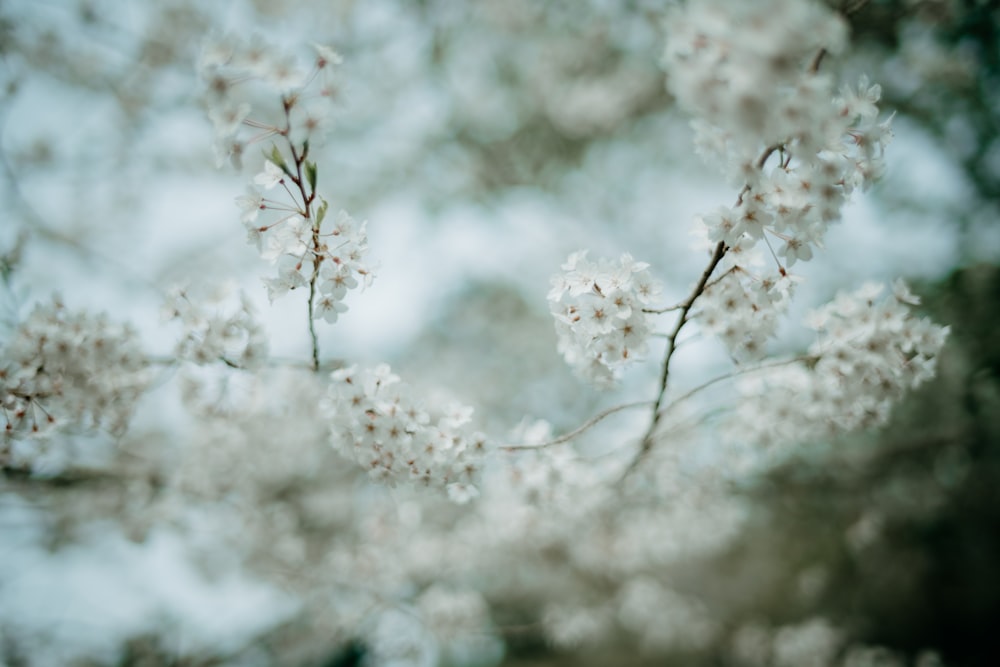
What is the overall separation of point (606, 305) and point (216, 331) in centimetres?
127

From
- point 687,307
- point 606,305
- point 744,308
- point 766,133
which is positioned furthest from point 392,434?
point 766,133

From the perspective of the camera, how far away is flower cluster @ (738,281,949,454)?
1.69 metres

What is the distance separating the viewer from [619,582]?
4.92 metres

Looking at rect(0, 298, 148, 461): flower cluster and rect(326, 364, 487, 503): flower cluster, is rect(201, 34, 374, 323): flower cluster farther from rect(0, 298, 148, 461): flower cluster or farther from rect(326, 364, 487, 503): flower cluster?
rect(0, 298, 148, 461): flower cluster

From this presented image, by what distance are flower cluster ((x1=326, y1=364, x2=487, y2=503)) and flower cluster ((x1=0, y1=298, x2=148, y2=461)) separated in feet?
2.85

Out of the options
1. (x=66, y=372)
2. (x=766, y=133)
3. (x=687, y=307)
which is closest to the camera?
(x=766, y=133)

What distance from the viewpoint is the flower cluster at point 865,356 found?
169cm

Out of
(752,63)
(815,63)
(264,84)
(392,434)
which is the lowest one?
(392,434)

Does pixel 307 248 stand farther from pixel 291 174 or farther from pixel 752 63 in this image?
pixel 752 63

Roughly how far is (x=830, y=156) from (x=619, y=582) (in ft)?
14.8

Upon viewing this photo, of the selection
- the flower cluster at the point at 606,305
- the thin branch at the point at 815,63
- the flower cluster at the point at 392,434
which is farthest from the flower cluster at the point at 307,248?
the thin branch at the point at 815,63

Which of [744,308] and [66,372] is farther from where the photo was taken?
[66,372]

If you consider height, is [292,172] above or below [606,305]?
above

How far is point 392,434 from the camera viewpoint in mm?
1654
